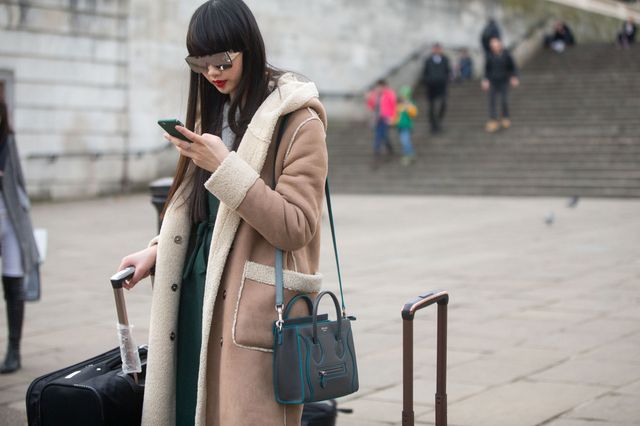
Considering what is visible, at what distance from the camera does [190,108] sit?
9.99 feet

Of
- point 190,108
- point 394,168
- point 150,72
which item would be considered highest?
point 190,108

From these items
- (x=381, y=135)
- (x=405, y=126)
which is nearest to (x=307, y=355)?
(x=405, y=126)

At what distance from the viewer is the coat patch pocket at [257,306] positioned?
9.00 ft

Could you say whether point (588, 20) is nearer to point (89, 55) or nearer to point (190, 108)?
point (89, 55)

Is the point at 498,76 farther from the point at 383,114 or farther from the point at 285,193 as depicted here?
the point at 285,193

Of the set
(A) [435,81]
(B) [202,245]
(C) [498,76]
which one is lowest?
(A) [435,81]

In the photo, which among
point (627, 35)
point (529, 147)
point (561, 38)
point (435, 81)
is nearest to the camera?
point (529, 147)

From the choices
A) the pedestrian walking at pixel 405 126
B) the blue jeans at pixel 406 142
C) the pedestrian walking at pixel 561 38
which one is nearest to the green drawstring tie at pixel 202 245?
the pedestrian walking at pixel 405 126

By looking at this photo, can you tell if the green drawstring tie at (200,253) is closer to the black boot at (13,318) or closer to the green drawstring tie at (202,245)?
the green drawstring tie at (202,245)

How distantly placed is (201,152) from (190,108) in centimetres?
37

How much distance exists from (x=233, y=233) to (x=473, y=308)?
5074 mm

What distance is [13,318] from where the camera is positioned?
6008 mm

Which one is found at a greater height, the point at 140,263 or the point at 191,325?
the point at 140,263

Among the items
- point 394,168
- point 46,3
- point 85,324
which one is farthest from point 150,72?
point 85,324
